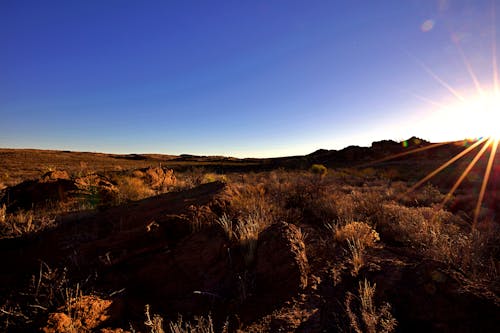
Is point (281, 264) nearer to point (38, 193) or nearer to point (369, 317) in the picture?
point (369, 317)

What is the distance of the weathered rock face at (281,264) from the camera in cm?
290

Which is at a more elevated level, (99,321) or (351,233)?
(351,233)

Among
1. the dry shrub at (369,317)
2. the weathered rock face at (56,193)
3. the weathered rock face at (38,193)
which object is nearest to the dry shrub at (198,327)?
the dry shrub at (369,317)

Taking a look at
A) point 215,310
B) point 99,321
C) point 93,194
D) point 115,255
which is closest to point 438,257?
point 215,310

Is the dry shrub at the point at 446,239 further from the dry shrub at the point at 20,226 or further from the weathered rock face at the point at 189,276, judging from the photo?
the dry shrub at the point at 20,226

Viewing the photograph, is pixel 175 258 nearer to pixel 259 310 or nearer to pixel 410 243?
pixel 259 310

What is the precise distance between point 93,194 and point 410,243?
8009mm

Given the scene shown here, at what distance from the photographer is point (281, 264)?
3.13 metres

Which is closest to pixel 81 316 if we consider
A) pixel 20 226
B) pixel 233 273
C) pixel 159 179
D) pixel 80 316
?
pixel 80 316

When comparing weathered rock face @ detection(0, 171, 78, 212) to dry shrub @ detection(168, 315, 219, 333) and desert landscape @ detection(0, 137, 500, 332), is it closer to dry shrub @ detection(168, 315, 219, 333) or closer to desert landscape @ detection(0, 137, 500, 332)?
desert landscape @ detection(0, 137, 500, 332)

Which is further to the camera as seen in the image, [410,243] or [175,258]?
[410,243]

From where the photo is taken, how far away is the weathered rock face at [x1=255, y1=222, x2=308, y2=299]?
2904 millimetres

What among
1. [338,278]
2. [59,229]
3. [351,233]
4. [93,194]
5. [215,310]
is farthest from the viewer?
[93,194]

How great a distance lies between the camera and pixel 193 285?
3.25 meters
